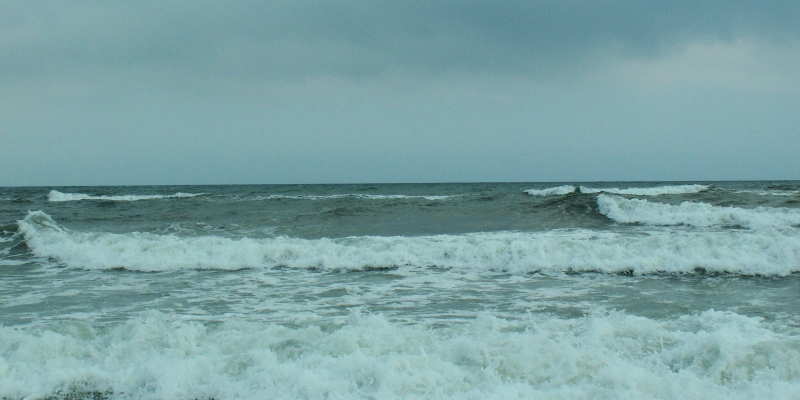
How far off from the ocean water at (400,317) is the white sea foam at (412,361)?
0.02 metres

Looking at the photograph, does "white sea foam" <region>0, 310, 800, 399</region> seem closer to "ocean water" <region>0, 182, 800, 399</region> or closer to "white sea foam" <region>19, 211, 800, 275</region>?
"ocean water" <region>0, 182, 800, 399</region>

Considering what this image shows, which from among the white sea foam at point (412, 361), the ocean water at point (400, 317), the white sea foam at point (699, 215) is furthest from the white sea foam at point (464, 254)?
the white sea foam at point (699, 215)

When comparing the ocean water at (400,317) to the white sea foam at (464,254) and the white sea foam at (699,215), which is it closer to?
the white sea foam at (464,254)

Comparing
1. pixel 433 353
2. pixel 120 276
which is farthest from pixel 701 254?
pixel 120 276

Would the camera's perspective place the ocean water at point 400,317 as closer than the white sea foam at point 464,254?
Yes

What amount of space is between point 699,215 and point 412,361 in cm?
1581

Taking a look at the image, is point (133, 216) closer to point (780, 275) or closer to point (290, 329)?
point (290, 329)

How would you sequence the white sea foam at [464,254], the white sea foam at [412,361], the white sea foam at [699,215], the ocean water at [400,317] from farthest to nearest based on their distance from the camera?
1. the white sea foam at [699,215]
2. the white sea foam at [464,254]
3. the ocean water at [400,317]
4. the white sea foam at [412,361]

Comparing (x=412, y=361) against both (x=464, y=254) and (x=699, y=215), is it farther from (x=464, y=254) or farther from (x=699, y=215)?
(x=699, y=215)

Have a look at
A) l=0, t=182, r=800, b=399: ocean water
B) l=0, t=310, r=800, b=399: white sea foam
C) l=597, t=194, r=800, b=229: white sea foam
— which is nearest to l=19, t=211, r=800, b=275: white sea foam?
l=0, t=182, r=800, b=399: ocean water

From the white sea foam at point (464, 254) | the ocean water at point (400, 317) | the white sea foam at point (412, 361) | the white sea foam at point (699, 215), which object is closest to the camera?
the white sea foam at point (412, 361)

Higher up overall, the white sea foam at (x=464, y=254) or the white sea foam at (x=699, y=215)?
the white sea foam at (x=699, y=215)

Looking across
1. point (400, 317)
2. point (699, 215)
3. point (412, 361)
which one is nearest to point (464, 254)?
point (400, 317)

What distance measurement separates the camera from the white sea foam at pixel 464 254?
9.64m
